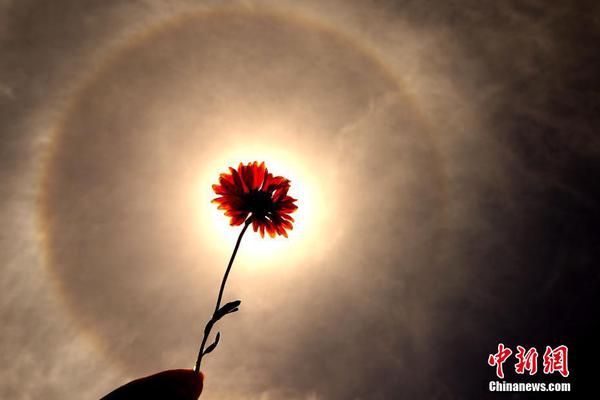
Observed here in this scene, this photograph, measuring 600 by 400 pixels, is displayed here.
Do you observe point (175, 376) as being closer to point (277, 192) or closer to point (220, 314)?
point (220, 314)

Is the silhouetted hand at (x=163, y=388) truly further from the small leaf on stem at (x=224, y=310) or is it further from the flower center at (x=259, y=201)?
the flower center at (x=259, y=201)

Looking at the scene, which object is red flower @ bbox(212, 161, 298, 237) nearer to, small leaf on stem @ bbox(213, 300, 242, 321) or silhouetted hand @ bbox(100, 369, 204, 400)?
small leaf on stem @ bbox(213, 300, 242, 321)

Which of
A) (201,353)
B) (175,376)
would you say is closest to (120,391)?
(175,376)

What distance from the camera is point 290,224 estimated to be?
14.1 ft

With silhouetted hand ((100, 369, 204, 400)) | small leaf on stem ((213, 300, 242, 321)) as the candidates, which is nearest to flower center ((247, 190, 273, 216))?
small leaf on stem ((213, 300, 242, 321))

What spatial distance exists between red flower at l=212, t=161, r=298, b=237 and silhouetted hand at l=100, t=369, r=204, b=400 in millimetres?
2367

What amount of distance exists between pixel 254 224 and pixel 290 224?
409 mm

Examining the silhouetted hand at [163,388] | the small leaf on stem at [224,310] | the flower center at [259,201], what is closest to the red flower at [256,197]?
the flower center at [259,201]

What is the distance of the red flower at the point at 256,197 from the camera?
161 inches

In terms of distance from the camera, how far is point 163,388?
5.37ft

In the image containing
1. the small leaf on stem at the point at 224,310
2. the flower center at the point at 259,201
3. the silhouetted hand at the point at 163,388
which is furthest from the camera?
the flower center at the point at 259,201

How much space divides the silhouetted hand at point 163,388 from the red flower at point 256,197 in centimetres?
237

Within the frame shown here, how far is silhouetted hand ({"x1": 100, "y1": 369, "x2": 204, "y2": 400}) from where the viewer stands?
63.0 inches

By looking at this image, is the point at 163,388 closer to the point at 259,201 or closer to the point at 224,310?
the point at 224,310
